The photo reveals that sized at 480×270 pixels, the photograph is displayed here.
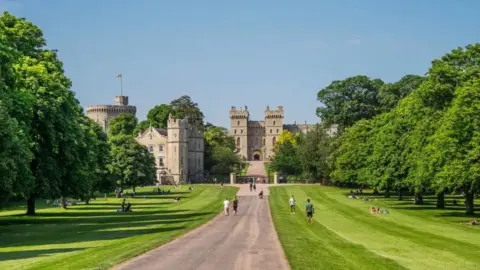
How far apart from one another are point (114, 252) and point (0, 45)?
15848mm

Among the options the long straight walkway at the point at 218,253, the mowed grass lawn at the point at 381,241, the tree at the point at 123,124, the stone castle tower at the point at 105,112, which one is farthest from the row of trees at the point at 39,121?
the stone castle tower at the point at 105,112

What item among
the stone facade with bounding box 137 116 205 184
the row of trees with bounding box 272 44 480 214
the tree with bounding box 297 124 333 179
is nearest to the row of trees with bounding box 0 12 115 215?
Result: the row of trees with bounding box 272 44 480 214

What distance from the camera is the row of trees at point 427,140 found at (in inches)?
1977

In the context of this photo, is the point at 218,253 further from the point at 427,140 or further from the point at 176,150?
the point at 176,150

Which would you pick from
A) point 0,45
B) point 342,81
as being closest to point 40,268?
point 0,45

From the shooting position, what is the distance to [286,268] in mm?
22438

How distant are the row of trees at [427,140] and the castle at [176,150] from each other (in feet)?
130

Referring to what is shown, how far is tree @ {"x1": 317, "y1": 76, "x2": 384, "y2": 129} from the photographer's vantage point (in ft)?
399

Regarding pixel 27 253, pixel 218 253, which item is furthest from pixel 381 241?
pixel 27 253

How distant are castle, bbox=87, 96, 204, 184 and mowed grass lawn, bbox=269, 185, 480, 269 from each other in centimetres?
8663

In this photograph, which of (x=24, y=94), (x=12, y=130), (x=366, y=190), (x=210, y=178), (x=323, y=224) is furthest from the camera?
(x=210, y=178)

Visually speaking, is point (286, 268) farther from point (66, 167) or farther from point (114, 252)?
point (66, 167)

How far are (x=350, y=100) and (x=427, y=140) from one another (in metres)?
64.0

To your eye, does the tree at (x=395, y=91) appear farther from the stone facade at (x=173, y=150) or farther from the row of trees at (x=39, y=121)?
the row of trees at (x=39, y=121)
